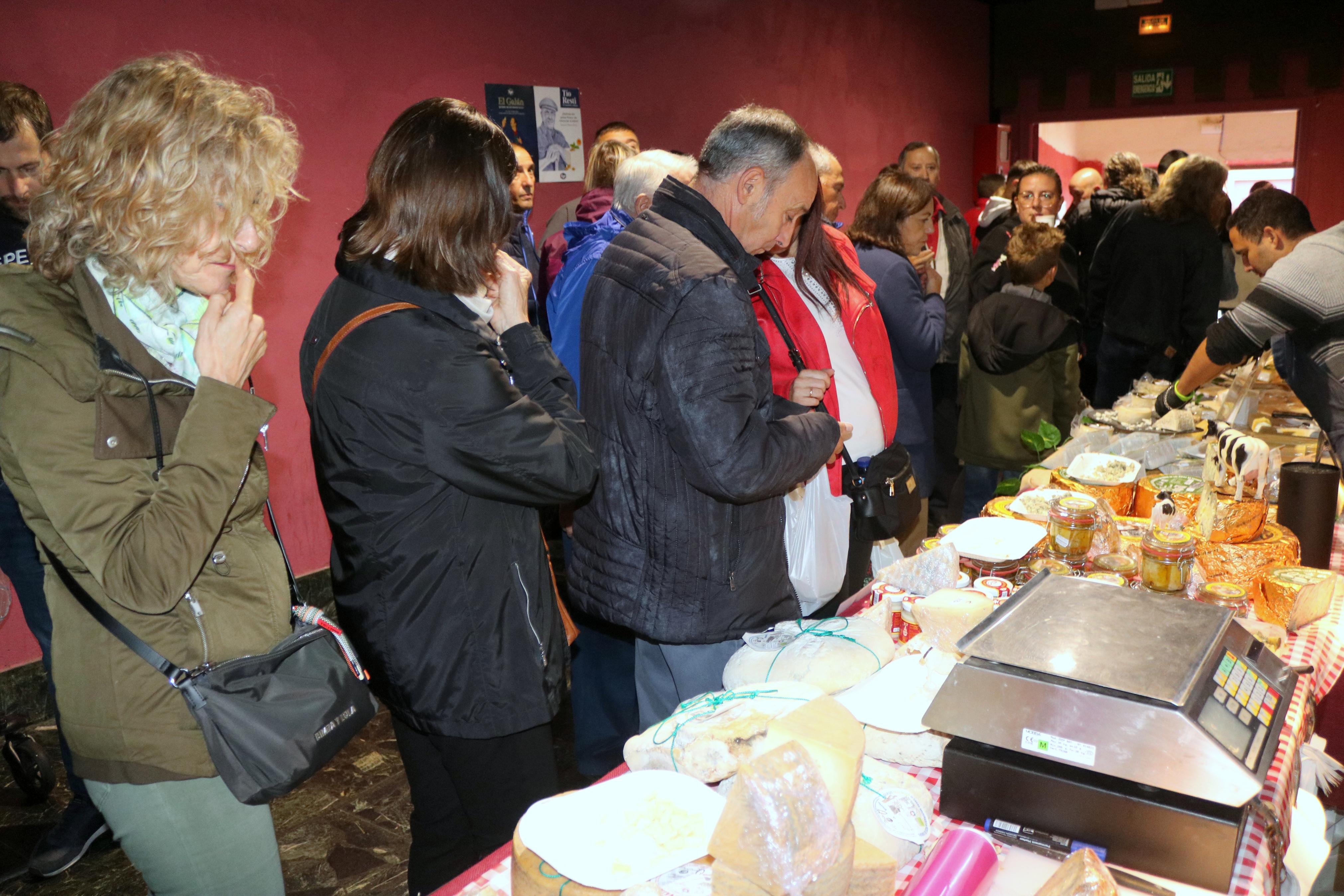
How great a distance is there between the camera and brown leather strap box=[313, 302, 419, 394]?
4.71ft

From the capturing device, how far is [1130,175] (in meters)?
6.06

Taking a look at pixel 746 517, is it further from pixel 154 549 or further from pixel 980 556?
pixel 154 549

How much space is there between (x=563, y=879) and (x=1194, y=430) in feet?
8.18

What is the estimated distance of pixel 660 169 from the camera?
110 inches

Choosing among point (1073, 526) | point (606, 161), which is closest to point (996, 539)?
point (1073, 526)

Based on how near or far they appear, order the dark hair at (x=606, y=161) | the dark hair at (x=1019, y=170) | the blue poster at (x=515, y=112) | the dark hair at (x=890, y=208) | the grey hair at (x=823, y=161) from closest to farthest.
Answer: the grey hair at (x=823, y=161)
the dark hair at (x=890, y=208)
the dark hair at (x=606, y=161)
the blue poster at (x=515, y=112)
the dark hair at (x=1019, y=170)

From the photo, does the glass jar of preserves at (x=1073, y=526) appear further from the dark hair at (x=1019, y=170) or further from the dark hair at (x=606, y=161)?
the dark hair at (x=1019, y=170)

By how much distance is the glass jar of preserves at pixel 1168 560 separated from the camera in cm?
169

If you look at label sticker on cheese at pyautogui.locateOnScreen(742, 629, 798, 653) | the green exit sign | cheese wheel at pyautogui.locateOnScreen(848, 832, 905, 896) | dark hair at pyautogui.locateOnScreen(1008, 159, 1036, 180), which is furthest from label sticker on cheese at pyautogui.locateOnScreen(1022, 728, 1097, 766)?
the green exit sign

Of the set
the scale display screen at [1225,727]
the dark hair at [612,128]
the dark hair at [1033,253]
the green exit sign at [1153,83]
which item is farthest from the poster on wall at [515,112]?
the green exit sign at [1153,83]

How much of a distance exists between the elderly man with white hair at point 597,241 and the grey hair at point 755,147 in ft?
3.08

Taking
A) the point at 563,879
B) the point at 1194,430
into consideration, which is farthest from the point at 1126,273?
the point at 563,879

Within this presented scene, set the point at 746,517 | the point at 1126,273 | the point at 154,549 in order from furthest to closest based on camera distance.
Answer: the point at 1126,273 < the point at 746,517 < the point at 154,549

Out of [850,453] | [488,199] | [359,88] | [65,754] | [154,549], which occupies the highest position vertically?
[359,88]
